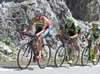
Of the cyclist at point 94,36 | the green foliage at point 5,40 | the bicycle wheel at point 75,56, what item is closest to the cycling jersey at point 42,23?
the bicycle wheel at point 75,56

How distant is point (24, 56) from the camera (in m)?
10.9

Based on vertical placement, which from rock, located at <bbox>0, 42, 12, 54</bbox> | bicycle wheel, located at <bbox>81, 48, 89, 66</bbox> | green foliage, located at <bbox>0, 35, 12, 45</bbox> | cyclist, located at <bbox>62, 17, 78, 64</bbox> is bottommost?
bicycle wheel, located at <bbox>81, 48, 89, 66</bbox>

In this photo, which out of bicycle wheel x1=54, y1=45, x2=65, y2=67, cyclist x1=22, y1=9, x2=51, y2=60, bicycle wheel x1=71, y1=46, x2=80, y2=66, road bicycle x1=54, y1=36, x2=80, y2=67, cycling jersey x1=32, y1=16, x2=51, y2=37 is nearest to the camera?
cyclist x1=22, y1=9, x2=51, y2=60

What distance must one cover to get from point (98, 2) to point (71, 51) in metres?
14.4

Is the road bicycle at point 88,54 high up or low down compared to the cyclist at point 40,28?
down

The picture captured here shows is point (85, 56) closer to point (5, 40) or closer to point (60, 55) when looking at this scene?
point (60, 55)

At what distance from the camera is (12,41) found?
59.1ft

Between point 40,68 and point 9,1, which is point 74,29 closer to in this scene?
point 40,68

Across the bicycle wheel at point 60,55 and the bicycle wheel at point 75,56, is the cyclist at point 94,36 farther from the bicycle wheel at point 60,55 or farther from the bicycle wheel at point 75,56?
the bicycle wheel at point 60,55

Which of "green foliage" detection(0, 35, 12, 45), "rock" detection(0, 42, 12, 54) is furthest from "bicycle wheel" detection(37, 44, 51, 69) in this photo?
"green foliage" detection(0, 35, 12, 45)

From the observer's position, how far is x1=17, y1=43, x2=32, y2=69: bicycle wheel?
1062 cm

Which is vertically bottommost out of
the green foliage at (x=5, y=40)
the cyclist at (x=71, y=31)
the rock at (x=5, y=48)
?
the rock at (x=5, y=48)

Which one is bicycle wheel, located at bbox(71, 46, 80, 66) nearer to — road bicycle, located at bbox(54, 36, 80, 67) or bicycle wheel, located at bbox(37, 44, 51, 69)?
road bicycle, located at bbox(54, 36, 80, 67)

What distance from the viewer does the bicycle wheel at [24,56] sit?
1062cm
